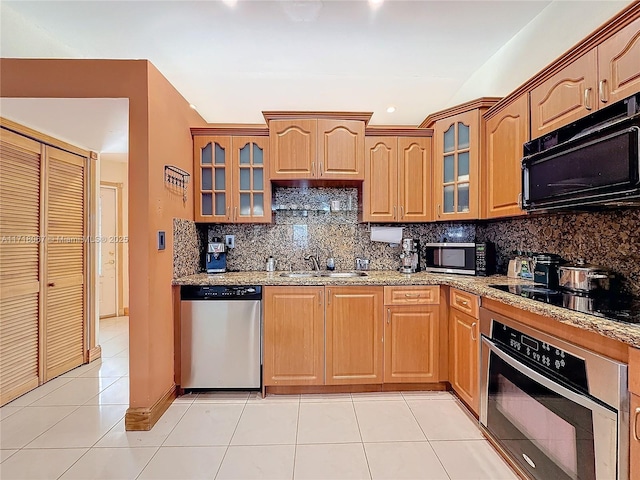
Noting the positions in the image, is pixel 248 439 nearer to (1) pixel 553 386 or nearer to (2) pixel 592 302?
(1) pixel 553 386

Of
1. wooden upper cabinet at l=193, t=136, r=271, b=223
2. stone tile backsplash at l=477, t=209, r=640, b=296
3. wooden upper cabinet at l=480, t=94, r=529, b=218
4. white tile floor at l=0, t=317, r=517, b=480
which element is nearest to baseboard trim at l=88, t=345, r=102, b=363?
white tile floor at l=0, t=317, r=517, b=480

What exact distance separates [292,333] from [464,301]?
4.24ft

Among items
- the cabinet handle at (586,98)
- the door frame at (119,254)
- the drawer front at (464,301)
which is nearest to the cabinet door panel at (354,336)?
the drawer front at (464,301)

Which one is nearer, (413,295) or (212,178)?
(413,295)

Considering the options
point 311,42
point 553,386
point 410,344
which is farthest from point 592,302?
point 311,42

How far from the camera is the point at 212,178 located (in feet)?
9.24

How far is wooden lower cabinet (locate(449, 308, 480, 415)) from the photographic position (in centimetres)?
202

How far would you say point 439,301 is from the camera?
2445 mm

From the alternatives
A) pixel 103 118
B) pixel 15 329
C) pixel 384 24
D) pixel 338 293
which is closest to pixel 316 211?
pixel 338 293

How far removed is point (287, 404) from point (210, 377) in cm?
64

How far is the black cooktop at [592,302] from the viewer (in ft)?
4.08

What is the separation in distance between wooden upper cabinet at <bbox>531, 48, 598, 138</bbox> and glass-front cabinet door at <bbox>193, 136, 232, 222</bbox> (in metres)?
2.33

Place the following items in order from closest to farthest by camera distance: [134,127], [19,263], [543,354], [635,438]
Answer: [635,438], [543,354], [134,127], [19,263]

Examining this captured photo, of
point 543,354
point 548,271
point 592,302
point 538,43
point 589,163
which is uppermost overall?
point 538,43
